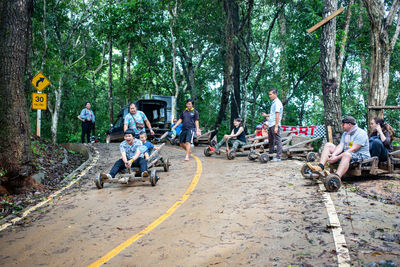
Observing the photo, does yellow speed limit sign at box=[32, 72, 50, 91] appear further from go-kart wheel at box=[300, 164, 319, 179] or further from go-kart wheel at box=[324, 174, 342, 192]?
go-kart wheel at box=[324, 174, 342, 192]

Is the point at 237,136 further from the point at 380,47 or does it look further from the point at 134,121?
the point at 380,47

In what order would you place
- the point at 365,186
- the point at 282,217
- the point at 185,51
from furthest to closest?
the point at 185,51
the point at 365,186
the point at 282,217

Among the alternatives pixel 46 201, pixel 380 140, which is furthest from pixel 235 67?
pixel 46 201

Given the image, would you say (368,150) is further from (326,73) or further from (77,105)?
(77,105)

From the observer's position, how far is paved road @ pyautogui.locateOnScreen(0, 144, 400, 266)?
3.90m

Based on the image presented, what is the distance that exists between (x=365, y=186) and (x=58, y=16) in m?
25.8

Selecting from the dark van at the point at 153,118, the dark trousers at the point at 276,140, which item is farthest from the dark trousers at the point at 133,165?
the dark van at the point at 153,118

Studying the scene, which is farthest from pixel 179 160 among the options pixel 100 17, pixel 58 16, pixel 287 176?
pixel 58 16

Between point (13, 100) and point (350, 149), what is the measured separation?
7.90 metres

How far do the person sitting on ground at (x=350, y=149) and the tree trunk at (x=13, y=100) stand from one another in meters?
6.71

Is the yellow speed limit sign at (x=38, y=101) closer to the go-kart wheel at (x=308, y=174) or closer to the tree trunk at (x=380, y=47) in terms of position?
the go-kart wheel at (x=308, y=174)

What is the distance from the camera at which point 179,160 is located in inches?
500

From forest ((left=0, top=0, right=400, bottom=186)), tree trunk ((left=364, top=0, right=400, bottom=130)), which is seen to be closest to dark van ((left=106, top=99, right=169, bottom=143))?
forest ((left=0, top=0, right=400, bottom=186))

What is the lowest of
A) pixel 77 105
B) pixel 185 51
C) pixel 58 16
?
pixel 77 105
